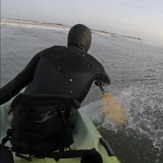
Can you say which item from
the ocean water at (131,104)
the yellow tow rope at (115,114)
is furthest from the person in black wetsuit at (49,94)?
the yellow tow rope at (115,114)

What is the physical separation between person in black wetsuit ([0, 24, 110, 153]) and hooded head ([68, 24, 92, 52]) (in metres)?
0.06

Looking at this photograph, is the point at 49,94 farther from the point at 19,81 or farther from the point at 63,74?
the point at 19,81

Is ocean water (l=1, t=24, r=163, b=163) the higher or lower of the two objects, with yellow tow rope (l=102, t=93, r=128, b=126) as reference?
lower

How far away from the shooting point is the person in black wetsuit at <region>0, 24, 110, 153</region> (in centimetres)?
297

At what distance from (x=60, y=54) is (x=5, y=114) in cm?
152

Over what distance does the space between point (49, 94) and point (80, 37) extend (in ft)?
3.15

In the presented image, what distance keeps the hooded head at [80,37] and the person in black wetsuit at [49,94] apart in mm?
63

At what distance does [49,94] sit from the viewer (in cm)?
297

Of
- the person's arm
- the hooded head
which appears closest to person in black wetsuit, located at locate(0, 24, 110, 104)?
the person's arm

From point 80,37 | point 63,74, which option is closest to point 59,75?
point 63,74

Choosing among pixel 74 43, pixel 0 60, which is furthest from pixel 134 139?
pixel 0 60

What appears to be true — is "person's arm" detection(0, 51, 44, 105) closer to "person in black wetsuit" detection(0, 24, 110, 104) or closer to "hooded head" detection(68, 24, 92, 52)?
"person in black wetsuit" detection(0, 24, 110, 104)

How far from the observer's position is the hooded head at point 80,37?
368 cm

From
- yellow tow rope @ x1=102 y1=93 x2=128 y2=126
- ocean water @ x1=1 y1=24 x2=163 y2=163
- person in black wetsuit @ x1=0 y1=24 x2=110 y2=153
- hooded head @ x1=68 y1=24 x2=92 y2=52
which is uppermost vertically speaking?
hooded head @ x1=68 y1=24 x2=92 y2=52
